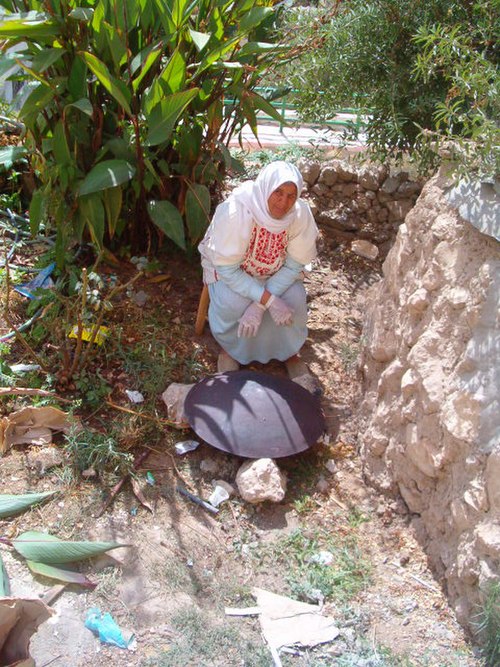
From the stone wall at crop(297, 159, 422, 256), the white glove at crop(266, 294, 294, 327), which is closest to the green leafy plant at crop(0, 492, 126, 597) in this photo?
the white glove at crop(266, 294, 294, 327)

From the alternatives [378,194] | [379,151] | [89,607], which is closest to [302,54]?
[379,151]

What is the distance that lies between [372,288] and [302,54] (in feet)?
4.06

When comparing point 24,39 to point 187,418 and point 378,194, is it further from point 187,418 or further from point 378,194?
point 378,194

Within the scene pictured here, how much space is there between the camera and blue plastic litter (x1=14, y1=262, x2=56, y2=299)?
142 inches

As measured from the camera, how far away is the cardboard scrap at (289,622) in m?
2.35

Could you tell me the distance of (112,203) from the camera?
3484 mm

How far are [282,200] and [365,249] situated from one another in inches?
55.3

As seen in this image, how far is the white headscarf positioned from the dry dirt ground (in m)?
0.82

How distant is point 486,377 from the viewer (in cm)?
235

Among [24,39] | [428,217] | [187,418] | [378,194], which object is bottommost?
[187,418]

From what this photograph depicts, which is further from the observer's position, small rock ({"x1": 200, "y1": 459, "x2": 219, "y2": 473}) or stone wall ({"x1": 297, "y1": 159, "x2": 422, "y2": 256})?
stone wall ({"x1": 297, "y1": 159, "x2": 422, "y2": 256})

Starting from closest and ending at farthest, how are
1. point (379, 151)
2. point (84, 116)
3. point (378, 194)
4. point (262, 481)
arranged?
point (262, 481) < point (84, 116) < point (379, 151) < point (378, 194)

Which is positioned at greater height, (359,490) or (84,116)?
(84,116)

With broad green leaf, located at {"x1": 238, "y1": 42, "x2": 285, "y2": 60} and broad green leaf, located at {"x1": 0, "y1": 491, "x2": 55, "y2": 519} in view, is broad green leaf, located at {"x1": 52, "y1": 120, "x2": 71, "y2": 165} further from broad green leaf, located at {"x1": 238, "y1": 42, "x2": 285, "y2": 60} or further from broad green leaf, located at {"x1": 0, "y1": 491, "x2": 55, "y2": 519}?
broad green leaf, located at {"x1": 0, "y1": 491, "x2": 55, "y2": 519}
